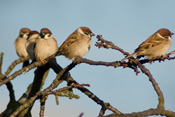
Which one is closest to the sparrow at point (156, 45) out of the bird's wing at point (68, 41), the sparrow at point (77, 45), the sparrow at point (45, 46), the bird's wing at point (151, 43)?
the bird's wing at point (151, 43)

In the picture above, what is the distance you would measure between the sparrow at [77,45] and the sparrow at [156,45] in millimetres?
1099

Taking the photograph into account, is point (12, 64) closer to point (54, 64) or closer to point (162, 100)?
point (54, 64)

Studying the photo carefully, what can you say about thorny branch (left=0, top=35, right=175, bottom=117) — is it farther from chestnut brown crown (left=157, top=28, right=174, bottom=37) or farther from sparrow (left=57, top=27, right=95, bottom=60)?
chestnut brown crown (left=157, top=28, right=174, bottom=37)

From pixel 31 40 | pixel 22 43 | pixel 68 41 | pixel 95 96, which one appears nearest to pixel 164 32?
pixel 68 41

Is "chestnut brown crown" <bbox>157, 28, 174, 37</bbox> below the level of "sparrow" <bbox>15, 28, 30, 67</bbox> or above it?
below

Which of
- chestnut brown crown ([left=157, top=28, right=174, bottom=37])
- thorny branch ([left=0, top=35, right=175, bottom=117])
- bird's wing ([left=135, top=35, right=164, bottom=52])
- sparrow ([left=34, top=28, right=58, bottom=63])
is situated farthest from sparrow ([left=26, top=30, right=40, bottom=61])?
thorny branch ([left=0, top=35, right=175, bottom=117])

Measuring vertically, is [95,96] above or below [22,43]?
below

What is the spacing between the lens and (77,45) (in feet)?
22.6

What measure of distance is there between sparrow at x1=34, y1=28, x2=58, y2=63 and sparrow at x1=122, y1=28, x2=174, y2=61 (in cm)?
198

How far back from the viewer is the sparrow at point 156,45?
6.76 metres

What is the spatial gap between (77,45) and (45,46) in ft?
2.96

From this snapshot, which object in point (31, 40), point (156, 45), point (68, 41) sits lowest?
point (156, 45)

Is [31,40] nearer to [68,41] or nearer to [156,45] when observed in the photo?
[68,41]

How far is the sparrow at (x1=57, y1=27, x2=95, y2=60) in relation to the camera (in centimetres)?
677
